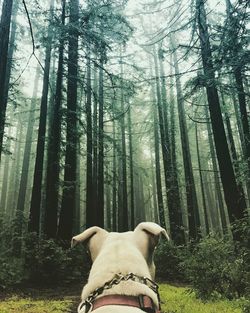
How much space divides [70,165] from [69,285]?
15.1 ft

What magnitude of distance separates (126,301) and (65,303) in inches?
291

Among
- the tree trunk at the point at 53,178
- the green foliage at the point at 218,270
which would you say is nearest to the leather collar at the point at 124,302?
the green foliage at the point at 218,270

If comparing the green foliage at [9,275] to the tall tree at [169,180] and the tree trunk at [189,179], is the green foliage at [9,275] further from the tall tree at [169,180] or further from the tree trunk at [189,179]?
the tree trunk at [189,179]

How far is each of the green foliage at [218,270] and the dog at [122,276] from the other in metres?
5.64

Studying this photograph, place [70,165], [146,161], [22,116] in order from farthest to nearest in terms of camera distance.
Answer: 1. [146,161]
2. [22,116]
3. [70,165]

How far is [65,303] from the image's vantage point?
8734 millimetres

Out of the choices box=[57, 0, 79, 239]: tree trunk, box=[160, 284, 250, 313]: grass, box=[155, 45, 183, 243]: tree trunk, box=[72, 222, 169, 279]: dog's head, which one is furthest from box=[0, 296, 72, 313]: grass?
box=[155, 45, 183, 243]: tree trunk

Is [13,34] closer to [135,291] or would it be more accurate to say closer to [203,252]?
[203,252]

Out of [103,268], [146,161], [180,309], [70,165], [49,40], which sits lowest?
[180,309]

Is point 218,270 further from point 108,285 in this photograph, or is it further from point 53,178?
point 53,178

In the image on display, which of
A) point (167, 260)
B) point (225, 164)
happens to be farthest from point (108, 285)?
point (167, 260)

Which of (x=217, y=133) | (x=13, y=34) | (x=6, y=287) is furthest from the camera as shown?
(x=13, y=34)

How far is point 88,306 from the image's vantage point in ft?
6.61

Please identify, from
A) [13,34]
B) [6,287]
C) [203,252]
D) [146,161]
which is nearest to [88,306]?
[203,252]
